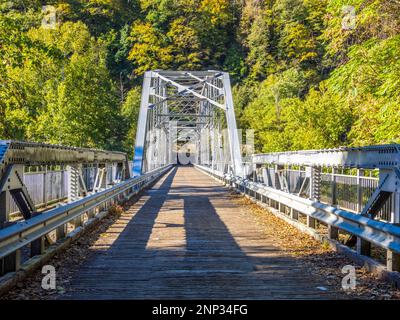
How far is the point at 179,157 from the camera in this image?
407ft

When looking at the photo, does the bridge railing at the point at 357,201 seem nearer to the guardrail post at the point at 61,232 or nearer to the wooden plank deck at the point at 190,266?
the wooden plank deck at the point at 190,266

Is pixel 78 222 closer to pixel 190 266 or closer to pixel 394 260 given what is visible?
pixel 190 266

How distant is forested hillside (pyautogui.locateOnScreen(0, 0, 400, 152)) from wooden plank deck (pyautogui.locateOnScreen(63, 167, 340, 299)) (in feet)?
14.0

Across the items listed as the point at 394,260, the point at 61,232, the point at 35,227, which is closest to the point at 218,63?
the point at 61,232

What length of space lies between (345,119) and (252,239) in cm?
3173

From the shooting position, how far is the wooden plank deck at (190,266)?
5.62 metres

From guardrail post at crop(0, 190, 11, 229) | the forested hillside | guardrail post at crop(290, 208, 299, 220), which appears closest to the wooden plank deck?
guardrail post at crop(290, 208, 299, 220)

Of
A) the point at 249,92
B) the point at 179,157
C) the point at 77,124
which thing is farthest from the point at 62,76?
the point at 179,157

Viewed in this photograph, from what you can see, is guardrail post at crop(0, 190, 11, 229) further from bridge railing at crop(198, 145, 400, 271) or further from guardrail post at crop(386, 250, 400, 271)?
guardrail post at crop(386, 250, 400, 271)

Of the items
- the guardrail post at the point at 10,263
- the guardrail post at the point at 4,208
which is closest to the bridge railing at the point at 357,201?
the guardrail post at the point at 10,263

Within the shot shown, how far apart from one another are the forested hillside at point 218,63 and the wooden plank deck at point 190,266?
168 inches

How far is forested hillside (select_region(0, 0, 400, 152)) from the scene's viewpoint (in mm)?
13609

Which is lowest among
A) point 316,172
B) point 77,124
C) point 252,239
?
point 252,239
